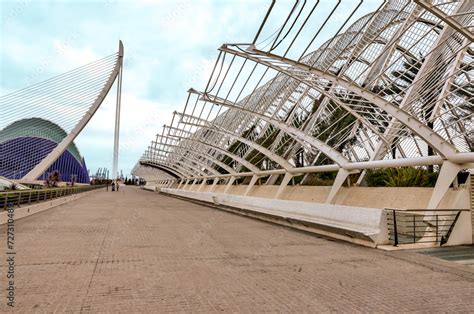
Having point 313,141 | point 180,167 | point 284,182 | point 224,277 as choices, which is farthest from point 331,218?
point 180,167

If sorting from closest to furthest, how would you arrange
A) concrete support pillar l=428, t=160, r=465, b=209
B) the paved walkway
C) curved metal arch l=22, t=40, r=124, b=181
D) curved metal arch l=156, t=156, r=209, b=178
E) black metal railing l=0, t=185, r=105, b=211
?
the paved walkway, concrete support pillar l=428, t=160, r=465, b=209, black metal railing l=0, t=185, r=105, b=211, curved metal arch l=22, t=40, r=124, b=181, curved metal arch l=156, t=156, r=209, b=178

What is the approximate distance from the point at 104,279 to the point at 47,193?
17.3 meters

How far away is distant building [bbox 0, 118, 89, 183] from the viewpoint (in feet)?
151

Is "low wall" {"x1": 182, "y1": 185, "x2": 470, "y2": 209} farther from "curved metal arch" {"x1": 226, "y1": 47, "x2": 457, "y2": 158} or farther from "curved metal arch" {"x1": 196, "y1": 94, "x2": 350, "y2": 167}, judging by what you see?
"curved metal arch" {"x1": 196, "y1": 94, "x2": 350, "y2": 167}

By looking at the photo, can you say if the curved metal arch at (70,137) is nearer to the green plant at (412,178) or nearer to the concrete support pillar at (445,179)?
the green plant at (412,178)

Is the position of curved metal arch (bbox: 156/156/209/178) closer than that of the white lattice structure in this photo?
No

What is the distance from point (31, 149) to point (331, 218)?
178 ft

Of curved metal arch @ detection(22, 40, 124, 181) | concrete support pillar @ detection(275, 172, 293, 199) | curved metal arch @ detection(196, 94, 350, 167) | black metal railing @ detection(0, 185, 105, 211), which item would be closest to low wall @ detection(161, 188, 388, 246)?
concrete support pillar @ detection(275, 172, 293, 199)

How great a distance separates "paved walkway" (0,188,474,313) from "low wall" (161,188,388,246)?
1.69 ft

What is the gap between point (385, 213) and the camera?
344 inches

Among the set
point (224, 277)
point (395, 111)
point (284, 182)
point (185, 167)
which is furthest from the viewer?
point (185, 167)

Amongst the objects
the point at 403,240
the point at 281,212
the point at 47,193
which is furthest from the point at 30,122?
the point at 403,240

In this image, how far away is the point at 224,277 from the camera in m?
5.50

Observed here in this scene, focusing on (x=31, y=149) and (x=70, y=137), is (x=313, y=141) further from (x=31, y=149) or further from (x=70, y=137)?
(x=31, y=149)
